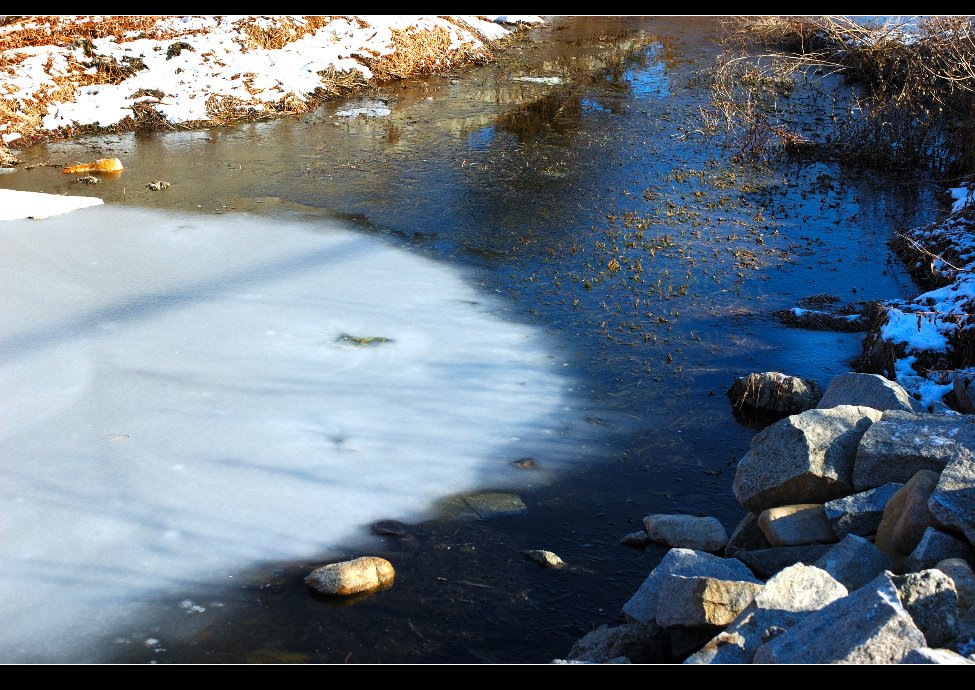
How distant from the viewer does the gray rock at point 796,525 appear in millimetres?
6211

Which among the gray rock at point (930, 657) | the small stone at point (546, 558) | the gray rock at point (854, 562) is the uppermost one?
the gray rock at point (930, 657)

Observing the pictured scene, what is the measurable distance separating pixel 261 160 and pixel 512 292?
7.10m

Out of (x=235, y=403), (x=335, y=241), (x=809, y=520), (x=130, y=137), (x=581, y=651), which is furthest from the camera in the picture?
(x=130, y=137)

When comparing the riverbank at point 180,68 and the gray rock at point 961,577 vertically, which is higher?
the riverbank at point 180,68

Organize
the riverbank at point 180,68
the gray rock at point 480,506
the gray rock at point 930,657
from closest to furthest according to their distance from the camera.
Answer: the gray rock at point 930,657 < the gray rock at point 480,506 < the riverbank at point 180,68

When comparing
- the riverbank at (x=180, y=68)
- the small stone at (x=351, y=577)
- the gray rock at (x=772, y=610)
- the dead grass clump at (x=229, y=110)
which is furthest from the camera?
the dead grass clump at (x=229, y=110)

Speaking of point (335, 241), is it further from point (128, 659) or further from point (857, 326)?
point (128, 659)

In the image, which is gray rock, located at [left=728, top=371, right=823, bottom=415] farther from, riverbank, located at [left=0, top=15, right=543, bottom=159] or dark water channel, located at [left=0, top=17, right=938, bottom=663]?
riverbank, located at [left=0, top=15, right=543, bottom=159]

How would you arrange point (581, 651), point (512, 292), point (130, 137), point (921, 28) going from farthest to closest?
point (130, 137), point (921, 28), point (512, 292), point (581, 651)

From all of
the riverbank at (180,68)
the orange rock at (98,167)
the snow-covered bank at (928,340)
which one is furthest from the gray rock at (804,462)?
the riverbank at (180,68)

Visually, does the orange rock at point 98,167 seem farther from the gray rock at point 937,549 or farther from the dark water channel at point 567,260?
the gray rock at point 937,549

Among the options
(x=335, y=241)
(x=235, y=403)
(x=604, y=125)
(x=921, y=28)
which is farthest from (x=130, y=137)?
(x=921, y=28)

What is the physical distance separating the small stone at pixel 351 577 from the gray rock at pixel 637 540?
179 centimetres

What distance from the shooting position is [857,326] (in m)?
10.3
